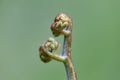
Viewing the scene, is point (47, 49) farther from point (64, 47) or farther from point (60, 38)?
point (60, 38)

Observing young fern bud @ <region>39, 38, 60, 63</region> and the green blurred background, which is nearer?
young fern bud @ <region>39, 38, 60, 63</region>

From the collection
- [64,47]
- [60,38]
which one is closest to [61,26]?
[64,47]

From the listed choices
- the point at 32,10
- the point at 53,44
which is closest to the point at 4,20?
the point at 32,10

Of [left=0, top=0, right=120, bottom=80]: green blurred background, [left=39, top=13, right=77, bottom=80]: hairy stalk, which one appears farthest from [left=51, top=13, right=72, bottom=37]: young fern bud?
[left=0, top=0, right=120, bottom=80]: green blurred background

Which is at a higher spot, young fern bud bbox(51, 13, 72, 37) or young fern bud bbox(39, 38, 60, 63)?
young fern bud bbox(51, 13, 72, 37)

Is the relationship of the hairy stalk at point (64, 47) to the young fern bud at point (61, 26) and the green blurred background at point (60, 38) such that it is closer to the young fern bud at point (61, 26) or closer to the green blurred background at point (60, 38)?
the young fern bud at point (61, 26)

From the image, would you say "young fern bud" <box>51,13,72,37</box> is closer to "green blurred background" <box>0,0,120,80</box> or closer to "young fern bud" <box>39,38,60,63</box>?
"young fern bud" <box>39,38,60,63</box>

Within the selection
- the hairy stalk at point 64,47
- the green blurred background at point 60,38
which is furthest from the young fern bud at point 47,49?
the green blurred background at point 60,38
